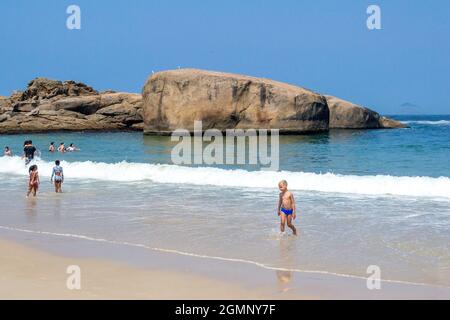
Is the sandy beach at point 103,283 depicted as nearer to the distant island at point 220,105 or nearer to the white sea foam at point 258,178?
the white sea foam at point 258,178

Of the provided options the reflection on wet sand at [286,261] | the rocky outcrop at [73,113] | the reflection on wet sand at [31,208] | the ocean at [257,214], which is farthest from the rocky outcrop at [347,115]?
the reflection on wet sand at [286,261]

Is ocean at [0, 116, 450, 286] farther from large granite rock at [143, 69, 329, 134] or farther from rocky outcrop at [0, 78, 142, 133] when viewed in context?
rocky outcrop at [0, 78, 142, 133]

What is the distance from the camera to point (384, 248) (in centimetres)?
962

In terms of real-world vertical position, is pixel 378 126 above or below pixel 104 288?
above

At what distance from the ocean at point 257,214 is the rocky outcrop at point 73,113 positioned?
32.6 meters

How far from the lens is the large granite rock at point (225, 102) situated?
Answer: 49.8 m

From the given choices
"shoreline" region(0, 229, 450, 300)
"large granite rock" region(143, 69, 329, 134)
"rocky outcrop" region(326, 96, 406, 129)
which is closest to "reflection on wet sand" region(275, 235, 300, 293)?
"shoreline" region(0, 229, 450, 300)

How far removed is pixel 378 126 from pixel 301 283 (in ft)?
191

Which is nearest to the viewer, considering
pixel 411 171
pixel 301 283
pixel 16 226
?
pixel 301 283

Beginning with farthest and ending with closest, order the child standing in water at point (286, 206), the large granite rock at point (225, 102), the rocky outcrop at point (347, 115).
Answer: the rocky outcrop at point (347, 115), the large granite rock at point (225, 102), the child standing in water at point (286, 206)

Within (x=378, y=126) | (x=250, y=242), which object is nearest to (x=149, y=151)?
(x=250, y=242)

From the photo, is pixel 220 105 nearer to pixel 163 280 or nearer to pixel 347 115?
pixel 347 115

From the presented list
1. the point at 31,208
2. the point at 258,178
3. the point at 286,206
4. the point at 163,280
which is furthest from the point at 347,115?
the point at 163,280
